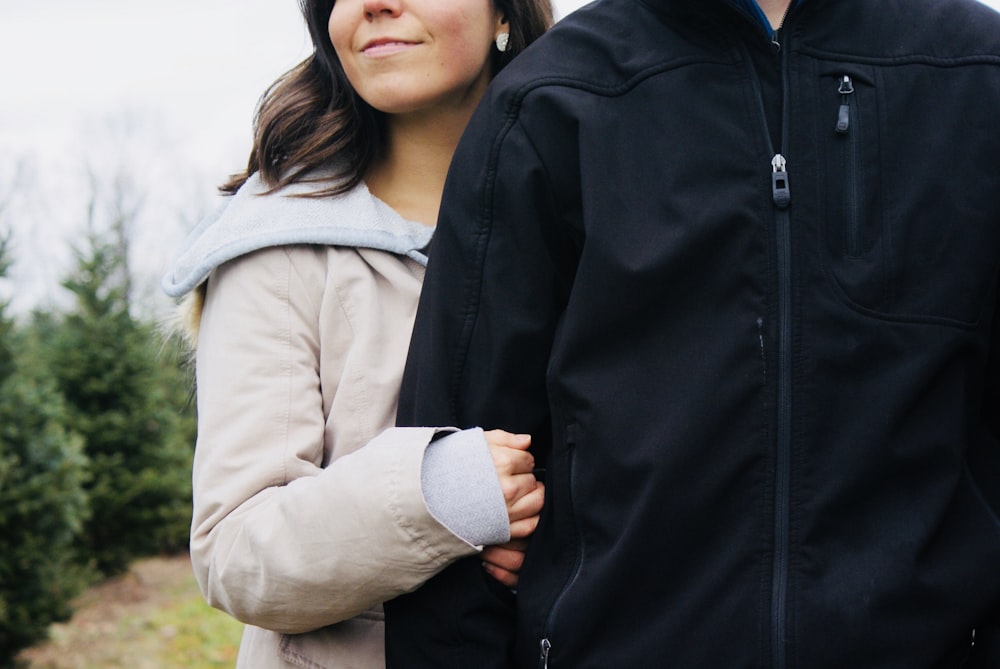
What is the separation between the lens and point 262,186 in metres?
2.25

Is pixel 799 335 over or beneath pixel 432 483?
over

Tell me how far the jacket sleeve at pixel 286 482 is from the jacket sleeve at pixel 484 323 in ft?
0.25

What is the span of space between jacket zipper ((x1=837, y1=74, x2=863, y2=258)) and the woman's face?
31.9 inches

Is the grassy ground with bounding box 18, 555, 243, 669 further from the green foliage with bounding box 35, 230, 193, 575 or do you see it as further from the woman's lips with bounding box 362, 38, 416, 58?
the woman's lips with bounding box 362, 38, 416, 58

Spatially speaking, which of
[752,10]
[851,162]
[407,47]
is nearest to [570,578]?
[851,162]

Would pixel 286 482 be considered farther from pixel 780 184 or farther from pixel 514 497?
pixel 780 184

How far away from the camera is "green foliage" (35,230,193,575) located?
10.0m

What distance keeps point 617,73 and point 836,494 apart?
736 mm

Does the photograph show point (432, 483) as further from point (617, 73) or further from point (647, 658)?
point (617, 73)

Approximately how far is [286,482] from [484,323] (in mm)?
500

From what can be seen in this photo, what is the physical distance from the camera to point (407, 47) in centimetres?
214

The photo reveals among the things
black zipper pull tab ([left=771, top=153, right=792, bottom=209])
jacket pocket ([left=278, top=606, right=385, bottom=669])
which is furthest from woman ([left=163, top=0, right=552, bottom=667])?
black zipper pull tab ([left=771, top=153, right=792, bottom=209])

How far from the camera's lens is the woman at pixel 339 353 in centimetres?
179

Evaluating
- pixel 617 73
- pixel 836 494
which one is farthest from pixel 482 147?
pixel 836 494
